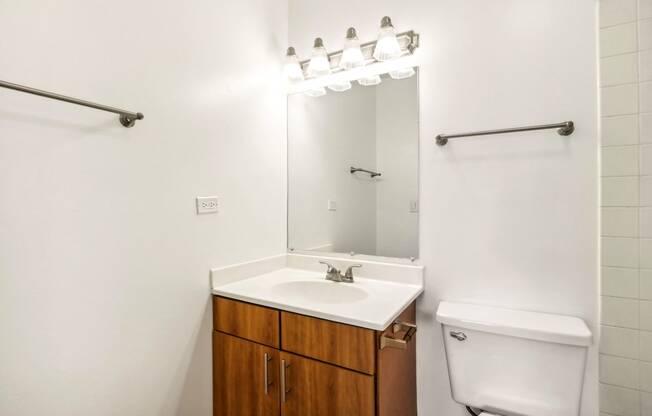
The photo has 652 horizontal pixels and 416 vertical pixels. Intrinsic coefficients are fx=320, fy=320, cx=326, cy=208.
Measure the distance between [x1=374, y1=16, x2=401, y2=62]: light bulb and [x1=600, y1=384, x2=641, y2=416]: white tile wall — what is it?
5.34 feet

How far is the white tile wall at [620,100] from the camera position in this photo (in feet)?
3.79

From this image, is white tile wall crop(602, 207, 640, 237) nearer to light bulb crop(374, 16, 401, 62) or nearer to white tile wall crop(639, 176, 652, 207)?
white tile wall crop(639, 176, 652, 207)

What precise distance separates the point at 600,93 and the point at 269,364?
1.67m

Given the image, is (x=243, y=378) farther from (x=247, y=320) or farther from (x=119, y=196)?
(x=119, y=196)

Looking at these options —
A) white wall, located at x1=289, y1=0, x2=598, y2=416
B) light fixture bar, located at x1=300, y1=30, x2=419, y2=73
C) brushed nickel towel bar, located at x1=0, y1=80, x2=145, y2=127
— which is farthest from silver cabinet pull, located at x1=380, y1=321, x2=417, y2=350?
light fixture bar, located at x1=300, y1=30, x2=419, y2=73

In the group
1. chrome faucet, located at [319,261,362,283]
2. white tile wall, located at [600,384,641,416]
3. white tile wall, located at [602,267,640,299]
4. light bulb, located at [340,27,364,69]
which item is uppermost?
light bulb, located at [340,27,364,69]

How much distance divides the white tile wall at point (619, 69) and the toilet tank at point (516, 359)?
909 millimetres

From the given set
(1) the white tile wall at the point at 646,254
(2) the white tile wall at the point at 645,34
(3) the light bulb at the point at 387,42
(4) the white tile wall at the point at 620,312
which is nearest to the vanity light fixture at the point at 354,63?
(3) the light bulb at the point at 387,42

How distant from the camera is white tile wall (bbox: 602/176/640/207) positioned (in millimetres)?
1155

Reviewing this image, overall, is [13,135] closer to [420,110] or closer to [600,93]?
[420,110]

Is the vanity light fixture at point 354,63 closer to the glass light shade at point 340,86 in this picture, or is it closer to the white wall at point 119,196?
the glass light shade at point 340,86

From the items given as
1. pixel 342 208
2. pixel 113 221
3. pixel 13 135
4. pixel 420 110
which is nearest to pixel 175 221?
pixel 113 221

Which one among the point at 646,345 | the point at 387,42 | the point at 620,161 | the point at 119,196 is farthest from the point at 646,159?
the point at 119,196

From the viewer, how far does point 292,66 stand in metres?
1.79
